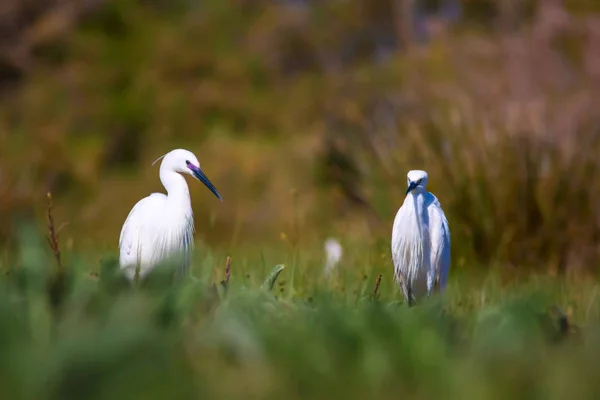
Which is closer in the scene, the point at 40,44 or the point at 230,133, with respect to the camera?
the point at 230,133

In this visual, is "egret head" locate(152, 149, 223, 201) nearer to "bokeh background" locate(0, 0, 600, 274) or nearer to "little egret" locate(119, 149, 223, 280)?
"little egret" locate(119, 149, 223, 280)

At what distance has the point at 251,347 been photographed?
146 centimetres

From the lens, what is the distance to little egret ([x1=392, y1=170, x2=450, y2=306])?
166 inches

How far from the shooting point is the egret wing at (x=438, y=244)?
4.32 meters

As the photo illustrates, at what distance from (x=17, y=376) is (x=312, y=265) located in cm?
Answer: 364

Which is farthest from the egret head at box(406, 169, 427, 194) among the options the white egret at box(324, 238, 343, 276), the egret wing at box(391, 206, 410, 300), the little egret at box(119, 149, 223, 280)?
the little egret at box(119, 149, 223, 280)

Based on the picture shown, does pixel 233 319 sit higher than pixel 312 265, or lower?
lower

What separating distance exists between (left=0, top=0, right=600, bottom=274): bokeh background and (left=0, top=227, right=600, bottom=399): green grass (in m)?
1.93

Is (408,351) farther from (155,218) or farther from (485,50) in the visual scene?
(485,50)

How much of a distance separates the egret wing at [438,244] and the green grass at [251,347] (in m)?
2.40

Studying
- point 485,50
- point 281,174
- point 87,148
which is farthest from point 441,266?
point 87,148

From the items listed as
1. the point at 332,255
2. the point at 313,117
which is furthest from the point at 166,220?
the point at 313,117

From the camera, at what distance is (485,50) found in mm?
11070

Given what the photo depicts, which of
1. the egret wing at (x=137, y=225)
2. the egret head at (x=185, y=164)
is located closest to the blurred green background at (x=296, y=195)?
the egret wing at (x=137, y=225)
